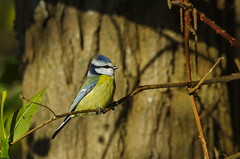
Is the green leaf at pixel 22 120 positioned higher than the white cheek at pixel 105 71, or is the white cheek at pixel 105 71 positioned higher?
the white cheek at pixel 105 71

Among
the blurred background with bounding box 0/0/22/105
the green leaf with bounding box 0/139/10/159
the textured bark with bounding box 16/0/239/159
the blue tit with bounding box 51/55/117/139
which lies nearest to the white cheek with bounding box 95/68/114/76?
the blue tit with bounding box 51/55/117/139

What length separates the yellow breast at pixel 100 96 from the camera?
290 cm

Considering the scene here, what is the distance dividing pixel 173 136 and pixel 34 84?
1182 millimetres

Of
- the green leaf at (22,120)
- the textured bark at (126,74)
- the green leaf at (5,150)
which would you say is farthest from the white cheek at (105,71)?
the green leaf at (5,150)

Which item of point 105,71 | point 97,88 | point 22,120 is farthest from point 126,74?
point 22,120

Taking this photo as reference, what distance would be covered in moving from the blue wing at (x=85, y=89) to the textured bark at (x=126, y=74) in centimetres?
23

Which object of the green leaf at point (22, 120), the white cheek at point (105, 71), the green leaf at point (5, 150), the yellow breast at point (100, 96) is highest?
the white cheek at point (105, 71)

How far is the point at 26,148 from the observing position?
3564 mm

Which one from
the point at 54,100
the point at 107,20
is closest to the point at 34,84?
the point at 54,100

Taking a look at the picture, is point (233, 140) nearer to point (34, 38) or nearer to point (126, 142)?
point (126, 142)

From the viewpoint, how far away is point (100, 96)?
115 inches

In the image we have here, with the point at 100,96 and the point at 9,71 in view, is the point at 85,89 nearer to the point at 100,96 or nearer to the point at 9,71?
the point at 100,96

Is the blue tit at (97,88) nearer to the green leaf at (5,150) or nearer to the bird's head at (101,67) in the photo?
the bird's head at (101,67)

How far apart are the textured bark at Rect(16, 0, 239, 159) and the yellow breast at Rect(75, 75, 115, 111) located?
27 centimetres
